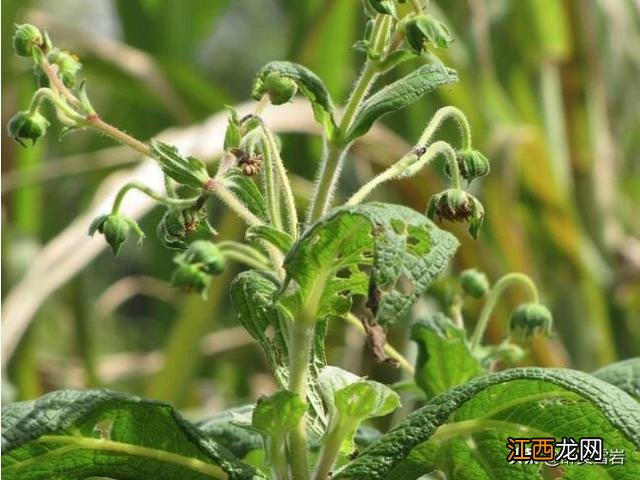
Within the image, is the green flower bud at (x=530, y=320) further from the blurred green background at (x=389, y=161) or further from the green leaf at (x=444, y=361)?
the blurred green background at (x=389, y=161)

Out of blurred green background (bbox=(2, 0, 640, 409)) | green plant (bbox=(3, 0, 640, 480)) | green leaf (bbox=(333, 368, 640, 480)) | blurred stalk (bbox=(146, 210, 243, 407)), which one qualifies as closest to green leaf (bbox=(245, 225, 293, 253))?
green plant (bbox=(3, 0, 640, 480))

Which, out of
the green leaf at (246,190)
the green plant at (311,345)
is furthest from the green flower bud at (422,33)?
the green leaf at (246,190)

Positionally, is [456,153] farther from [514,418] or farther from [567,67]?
[567,67]

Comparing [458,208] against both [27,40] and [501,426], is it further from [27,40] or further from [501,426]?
[27,40]

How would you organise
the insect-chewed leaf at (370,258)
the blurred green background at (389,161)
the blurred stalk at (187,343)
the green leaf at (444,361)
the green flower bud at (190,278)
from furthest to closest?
the blurred green background at (389,161) < the blurred stalk at (187,343) < the green leaf at (444,361) < the green flower bud at (190,278) < the insect-chewed leaf at (370,258)

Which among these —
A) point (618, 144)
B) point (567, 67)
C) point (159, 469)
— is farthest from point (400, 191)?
point (159, 469)

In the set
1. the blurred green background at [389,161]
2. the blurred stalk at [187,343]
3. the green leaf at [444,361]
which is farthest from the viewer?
the blurred green background at [389,161]

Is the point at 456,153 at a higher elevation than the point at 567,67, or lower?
lower

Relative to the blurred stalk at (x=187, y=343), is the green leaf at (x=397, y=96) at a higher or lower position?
lower
